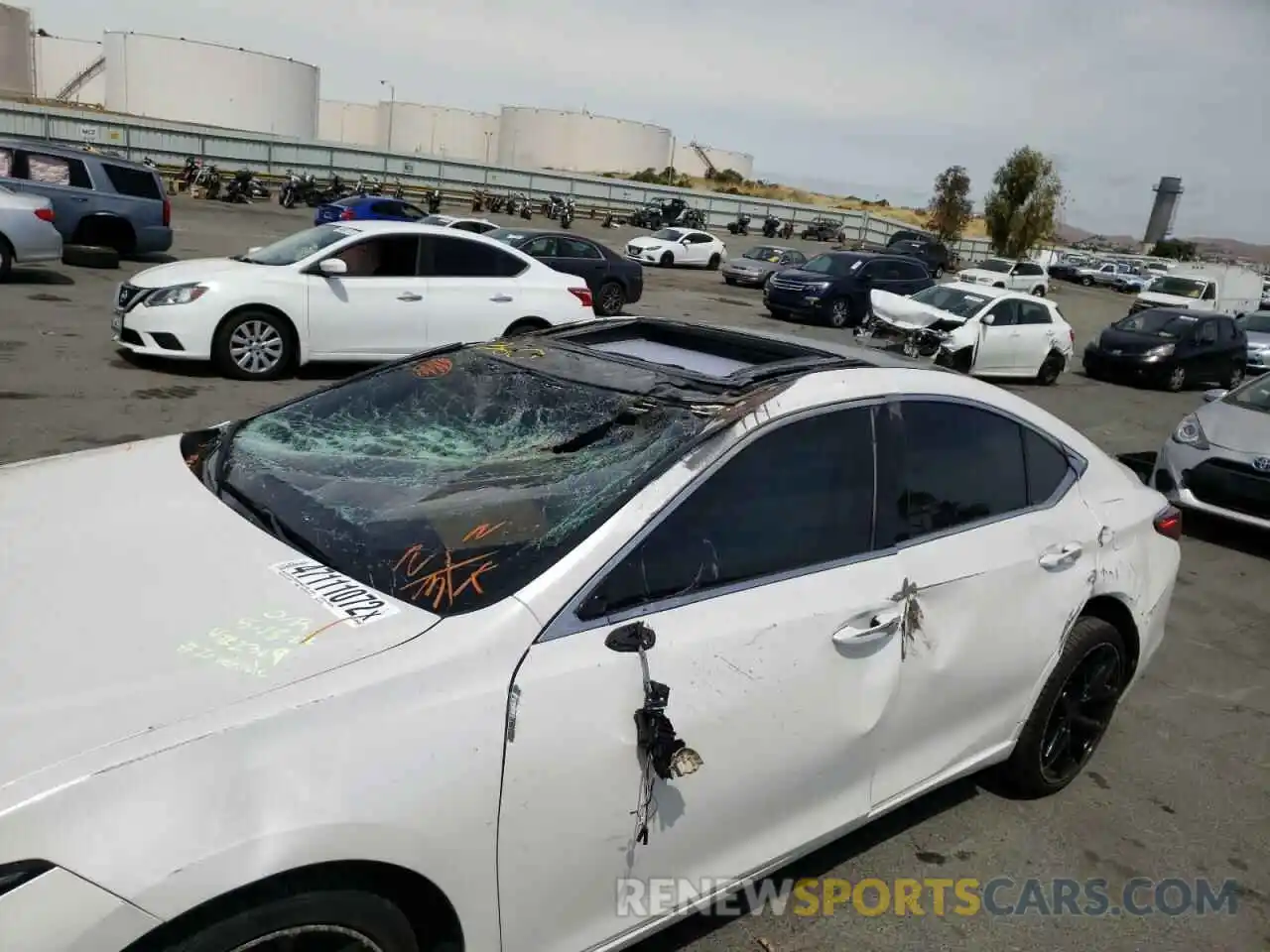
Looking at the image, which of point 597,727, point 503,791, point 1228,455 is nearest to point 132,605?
point 503,791

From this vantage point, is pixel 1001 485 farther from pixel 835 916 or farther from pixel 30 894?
pixel 30 894

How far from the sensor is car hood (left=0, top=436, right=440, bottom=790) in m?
1.77

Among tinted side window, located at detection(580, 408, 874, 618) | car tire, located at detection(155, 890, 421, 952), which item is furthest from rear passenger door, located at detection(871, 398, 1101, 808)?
car tire, located at detection(155, 890, 421, 952)

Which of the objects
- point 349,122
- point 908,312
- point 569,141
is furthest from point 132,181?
point 349,122

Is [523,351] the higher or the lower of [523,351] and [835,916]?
the higher

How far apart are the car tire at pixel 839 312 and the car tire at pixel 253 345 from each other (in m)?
13.3

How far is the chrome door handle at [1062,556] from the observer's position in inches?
129

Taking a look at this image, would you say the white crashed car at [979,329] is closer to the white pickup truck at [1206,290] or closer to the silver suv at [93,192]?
the white pickup truck at [1206,290]

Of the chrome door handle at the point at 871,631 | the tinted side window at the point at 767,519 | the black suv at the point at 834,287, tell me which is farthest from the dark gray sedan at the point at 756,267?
the chrome door handle at the point at 871,631

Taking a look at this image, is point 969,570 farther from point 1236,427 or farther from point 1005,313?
point 1005,313

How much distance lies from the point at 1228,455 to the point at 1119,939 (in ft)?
18.4

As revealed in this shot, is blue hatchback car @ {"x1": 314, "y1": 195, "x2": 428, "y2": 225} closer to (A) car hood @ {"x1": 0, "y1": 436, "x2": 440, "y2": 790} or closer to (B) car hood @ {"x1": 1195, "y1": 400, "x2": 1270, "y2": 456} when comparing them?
(B) car hood @ {"x1": 1195, "y1": 400, "x2": 1270, "y2": 456}

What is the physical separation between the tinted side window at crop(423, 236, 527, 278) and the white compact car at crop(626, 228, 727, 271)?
21.0 m

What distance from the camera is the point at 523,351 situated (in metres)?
3.38
